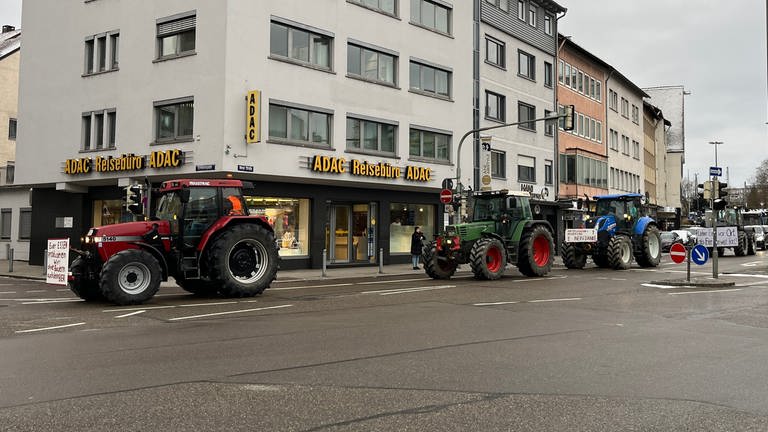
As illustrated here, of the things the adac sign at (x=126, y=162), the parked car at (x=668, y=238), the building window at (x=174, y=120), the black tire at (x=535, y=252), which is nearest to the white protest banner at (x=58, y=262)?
the adac sign at (x=126, y=162)

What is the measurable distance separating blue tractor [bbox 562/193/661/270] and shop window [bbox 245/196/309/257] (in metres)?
9.89

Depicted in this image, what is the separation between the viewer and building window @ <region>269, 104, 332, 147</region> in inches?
874

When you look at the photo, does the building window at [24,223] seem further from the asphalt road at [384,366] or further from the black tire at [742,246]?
the black tire at [742,246]

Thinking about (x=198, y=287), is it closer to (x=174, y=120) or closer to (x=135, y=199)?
(x=135, y=199)

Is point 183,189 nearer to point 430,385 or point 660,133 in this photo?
point 430,385

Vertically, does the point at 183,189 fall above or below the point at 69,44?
below

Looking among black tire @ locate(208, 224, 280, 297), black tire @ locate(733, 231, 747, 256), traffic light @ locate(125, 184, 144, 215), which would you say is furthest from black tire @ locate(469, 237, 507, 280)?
black tire @ locate(733, 231, 747, 256)

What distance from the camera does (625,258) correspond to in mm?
23188

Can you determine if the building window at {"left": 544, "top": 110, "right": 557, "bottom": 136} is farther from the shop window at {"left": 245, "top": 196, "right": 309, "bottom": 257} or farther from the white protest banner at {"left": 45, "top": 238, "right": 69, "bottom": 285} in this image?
the white protest banner at {"left": 45, "top": 238, "right": 69, "bottom": 285}

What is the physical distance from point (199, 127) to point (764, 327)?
1710 centimetres

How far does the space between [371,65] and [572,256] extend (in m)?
10.9

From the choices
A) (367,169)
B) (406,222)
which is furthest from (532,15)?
(367,169)

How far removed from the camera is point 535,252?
20422 mm

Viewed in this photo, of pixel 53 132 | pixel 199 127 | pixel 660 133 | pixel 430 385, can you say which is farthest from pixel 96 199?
pixel 660 133
